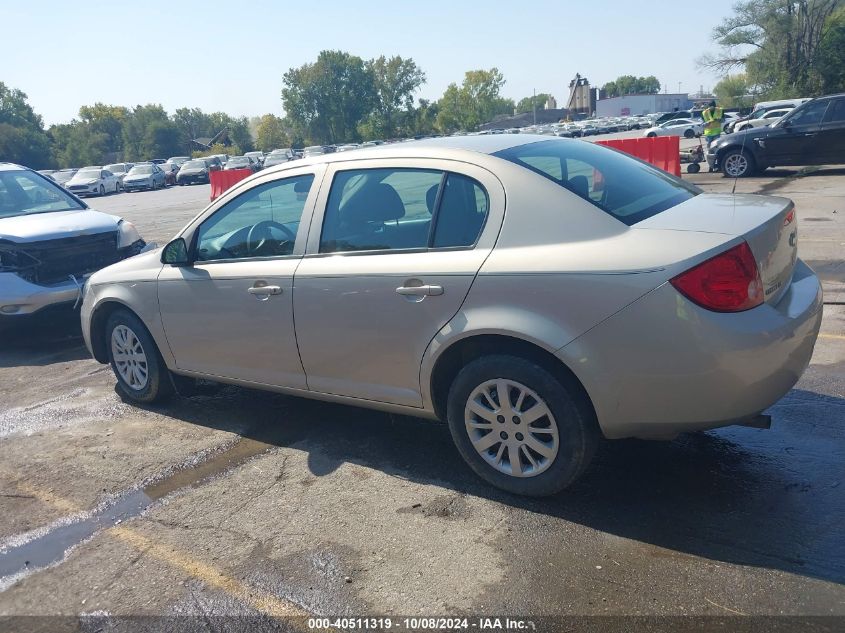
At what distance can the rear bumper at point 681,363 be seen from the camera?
310 cm

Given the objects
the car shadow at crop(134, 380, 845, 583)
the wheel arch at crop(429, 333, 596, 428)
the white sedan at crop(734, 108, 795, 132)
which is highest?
the wheel arch at crop(429, 333, 596, 428)

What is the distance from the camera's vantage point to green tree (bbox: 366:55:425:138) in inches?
4857

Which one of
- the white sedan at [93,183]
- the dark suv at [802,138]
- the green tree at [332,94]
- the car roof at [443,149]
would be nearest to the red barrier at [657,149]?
the dark suv at [802,138]

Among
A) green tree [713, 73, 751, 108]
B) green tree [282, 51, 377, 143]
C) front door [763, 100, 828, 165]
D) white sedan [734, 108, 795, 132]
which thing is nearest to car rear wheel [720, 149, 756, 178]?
front door [763, 100, 828, 165]

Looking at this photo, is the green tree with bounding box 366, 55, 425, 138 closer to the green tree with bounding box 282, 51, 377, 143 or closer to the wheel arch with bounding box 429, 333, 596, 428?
the green tree with bounding box 282, 51, 377, 143

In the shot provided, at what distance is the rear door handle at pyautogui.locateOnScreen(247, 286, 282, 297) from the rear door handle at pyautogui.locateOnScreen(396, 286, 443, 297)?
0.89m

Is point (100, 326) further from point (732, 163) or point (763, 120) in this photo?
point (763, 120)

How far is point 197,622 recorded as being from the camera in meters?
3.01

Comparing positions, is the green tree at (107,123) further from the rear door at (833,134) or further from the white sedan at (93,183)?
the rear door at (833,134)

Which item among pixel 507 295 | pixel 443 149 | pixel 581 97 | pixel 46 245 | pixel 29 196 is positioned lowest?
pixel 581 97

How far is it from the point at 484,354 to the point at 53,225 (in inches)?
240

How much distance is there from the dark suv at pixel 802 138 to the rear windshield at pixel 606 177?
42.0ft

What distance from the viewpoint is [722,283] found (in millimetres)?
3129

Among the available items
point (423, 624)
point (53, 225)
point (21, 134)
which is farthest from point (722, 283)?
point (21, 134)
